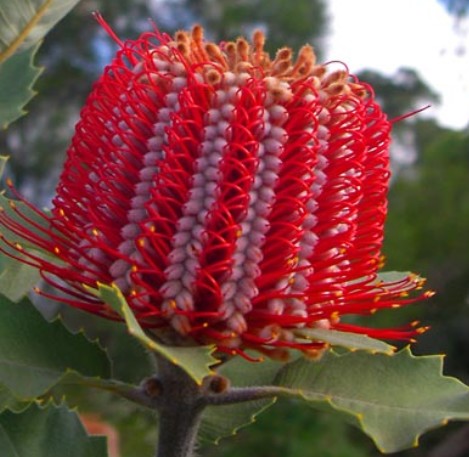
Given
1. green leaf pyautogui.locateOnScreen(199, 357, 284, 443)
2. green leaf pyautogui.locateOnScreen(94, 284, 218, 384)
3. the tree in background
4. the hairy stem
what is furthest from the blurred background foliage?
green leaf pyautogui.locateOnScreen(94, 284, 218, 384)

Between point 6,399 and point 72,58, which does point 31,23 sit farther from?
point 72,58

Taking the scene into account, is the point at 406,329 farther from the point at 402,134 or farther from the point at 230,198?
the point at 402,134

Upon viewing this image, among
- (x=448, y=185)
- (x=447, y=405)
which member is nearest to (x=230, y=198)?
(x=447, y=405)

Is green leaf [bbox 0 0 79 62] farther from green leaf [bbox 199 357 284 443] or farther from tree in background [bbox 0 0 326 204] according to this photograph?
tree in background [bbox 0 0 326 204]

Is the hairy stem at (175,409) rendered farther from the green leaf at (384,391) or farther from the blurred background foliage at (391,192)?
the blurred background foliage at (391,192)

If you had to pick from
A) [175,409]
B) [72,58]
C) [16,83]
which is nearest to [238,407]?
[175,409]

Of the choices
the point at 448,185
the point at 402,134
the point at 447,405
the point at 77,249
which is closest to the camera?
the point at 447,405
